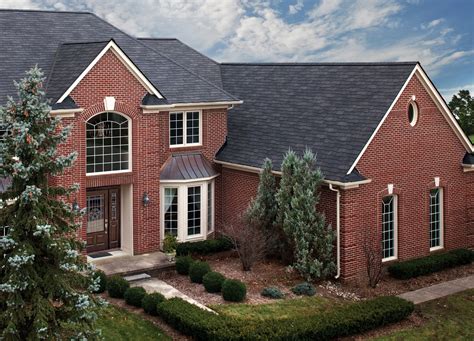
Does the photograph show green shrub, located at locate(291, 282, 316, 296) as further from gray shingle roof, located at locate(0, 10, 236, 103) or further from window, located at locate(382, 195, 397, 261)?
gray shingle roof, located at locate(0, 10, 236, 103)

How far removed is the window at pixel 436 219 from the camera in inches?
990

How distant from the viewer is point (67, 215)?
43.9ft

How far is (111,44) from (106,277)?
26.7ft

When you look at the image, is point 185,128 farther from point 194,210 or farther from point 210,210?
point 210,210

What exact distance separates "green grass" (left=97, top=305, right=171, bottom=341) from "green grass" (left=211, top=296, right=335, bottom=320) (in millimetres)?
2030

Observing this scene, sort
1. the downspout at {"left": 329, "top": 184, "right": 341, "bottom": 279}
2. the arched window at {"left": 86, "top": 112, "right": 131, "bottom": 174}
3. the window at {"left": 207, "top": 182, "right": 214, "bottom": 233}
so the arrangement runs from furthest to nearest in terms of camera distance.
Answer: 1. the window at {"left": 207, "top": 182, "right": 214, "bottom": 233}
2. the arched window at {"left": 86, "top": 112, "right": 131, "bottom": 174}
3. the downspout at {"left": 329, "top": 184, "right": 341, "bottom": 279}

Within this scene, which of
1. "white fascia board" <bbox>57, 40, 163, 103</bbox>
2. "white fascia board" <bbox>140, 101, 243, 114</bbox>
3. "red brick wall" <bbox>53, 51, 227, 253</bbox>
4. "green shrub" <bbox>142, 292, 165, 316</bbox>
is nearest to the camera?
"green shrub" <bbox>142, 292, 165, 316</bbox>

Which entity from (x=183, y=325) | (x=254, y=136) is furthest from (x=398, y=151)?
(x=183, y=325)

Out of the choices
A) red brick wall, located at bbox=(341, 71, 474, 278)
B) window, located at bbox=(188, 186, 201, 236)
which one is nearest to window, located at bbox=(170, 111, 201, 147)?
window, located at bbox=(188, 186, 201, 236)

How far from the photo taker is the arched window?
2358cm

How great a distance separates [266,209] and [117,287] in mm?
6318

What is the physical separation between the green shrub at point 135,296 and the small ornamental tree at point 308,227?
547 centimetres

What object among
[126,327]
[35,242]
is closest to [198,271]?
[126,327]

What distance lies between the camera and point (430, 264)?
77.6 ft
